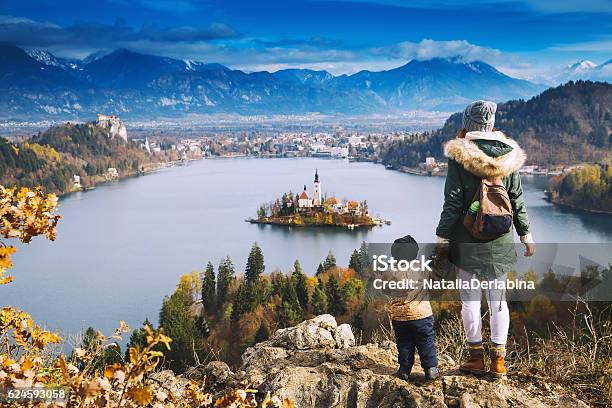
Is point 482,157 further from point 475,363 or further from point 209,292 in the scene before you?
point 209,292

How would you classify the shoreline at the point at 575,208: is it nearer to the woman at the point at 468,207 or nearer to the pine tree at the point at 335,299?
the pine tree at the point at 335,299

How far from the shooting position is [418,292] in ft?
5.30

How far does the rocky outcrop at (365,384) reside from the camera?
1456 millimetres

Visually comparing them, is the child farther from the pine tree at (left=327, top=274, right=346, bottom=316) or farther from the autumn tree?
the pine tree at (left=327, top=274, right=346, bottom=316)

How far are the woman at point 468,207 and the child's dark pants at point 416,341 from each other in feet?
0.33

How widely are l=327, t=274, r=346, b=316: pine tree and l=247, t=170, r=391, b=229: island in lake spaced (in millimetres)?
11020

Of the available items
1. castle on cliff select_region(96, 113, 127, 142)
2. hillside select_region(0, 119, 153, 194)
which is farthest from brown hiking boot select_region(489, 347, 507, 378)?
castle on cliff select_region(96, 113, 127, 142)

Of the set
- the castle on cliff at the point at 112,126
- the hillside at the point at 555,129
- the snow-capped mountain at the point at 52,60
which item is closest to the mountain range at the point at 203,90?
the snow-capped mountain at the point at 52,60

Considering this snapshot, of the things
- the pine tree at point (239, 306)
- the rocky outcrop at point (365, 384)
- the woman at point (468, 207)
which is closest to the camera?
the rocky outcrop at point (365, 384)

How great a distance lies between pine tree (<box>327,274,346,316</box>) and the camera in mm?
10750

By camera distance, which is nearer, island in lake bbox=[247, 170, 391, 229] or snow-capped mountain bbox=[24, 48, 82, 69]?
island in lake bbox=[247, 170, 391, 229]

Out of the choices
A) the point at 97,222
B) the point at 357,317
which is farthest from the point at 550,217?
the point at 97,222

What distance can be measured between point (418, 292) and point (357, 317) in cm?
776

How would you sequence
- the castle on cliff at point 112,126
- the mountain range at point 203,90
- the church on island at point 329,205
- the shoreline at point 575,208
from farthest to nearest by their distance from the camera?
the mountain range at point 203,90 → the castle on cliff at point 112,126 → the shoreline at point 575,208 → the church on island at point 329,205
